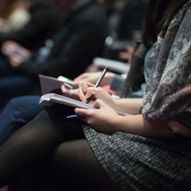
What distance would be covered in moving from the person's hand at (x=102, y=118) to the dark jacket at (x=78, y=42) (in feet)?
4.08

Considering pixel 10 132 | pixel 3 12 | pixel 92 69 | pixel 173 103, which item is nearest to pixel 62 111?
pixel 10 132

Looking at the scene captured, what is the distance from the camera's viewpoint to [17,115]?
1.67 m

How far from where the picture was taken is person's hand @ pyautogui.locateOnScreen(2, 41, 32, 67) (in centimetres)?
314

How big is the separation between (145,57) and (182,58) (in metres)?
0.56

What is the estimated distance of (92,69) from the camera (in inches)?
106

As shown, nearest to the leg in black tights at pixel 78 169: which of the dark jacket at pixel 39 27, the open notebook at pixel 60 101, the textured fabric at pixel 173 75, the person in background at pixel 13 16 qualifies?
the open notebook at pixel 60 101

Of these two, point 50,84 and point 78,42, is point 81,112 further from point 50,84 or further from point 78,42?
point 78,42

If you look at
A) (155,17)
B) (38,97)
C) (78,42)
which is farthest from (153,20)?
(78,42)

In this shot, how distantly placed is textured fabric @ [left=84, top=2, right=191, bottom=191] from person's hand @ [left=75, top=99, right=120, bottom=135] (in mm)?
42

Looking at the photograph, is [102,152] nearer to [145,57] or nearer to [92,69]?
[145,57]

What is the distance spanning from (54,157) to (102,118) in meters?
0.20

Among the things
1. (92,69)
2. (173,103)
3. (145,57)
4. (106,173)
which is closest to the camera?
(173,103)

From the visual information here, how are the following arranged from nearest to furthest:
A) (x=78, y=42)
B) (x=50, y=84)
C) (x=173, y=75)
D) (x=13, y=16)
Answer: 1. (x=173, y=75)
2. (x=50, y=84)
3. (x=78, y=42)
4. (x=13, y=16)

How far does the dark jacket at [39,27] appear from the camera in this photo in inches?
127
